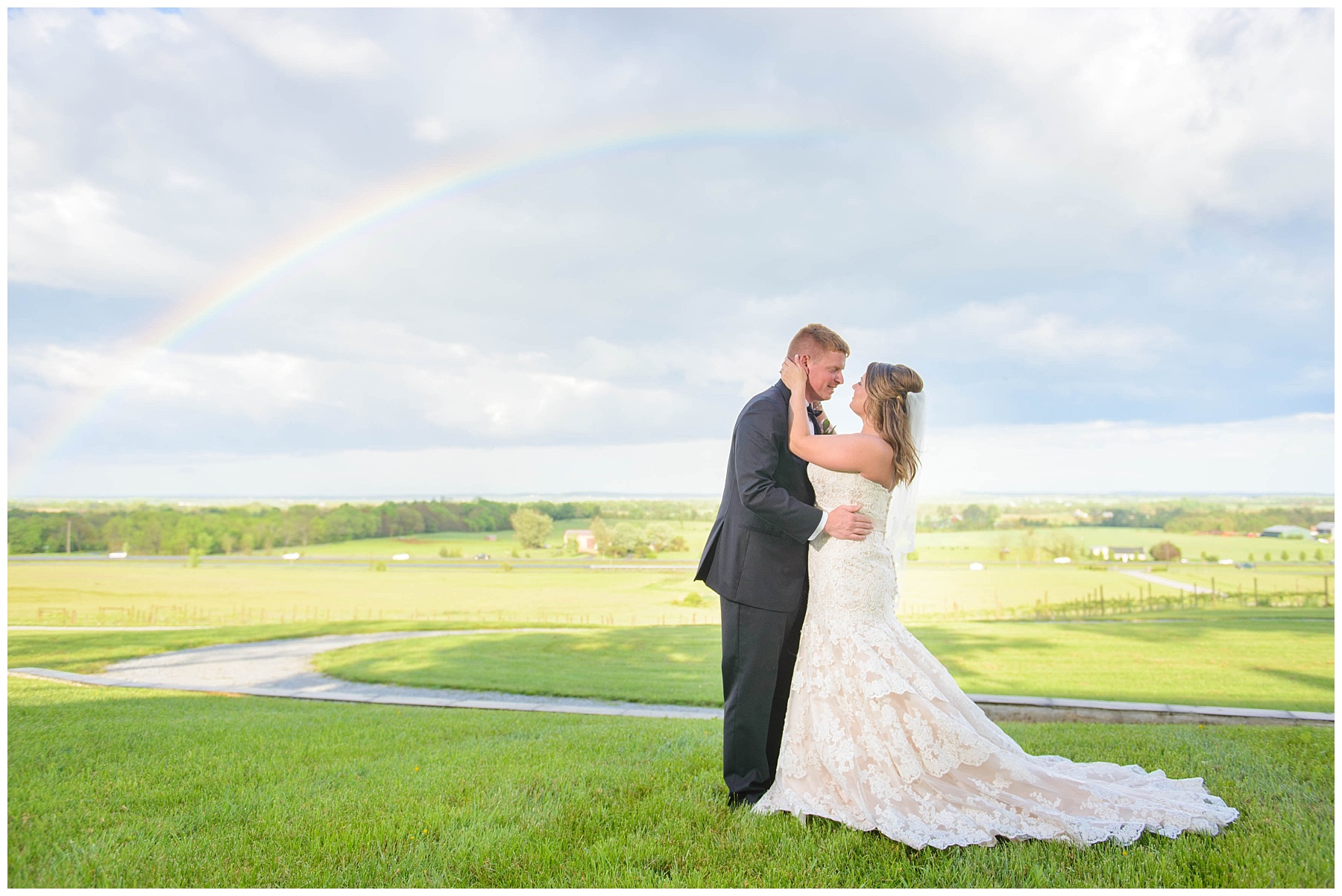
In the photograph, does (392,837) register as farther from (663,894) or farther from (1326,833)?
(1326,833)

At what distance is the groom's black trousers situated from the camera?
4430 millimetres

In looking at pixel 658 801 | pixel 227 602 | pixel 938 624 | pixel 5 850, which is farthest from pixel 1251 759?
pixel 227 602

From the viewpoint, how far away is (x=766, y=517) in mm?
4355

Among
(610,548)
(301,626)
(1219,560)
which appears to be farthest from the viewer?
(610,548)

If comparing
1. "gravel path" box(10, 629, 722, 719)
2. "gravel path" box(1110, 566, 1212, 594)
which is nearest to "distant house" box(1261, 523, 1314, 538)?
"gravel path" box(1110, 566, 1212, 594)

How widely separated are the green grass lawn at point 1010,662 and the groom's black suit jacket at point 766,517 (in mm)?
8684

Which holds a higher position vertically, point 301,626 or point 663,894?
point 663,894

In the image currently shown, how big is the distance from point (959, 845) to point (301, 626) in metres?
25.6

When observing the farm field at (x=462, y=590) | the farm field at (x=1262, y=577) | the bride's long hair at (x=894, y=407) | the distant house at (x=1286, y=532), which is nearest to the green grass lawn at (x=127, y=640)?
the farm field at (x=462, y=590)

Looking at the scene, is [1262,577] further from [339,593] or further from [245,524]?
[245,524]

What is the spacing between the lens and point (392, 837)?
3859 millimetres

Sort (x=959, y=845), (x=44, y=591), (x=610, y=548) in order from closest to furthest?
(x=959, y=845) → (x=44, y=591) → (x=610, y=548)

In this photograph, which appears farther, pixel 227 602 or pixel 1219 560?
pixel 227 602

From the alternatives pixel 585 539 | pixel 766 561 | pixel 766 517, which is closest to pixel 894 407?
pixel 766 517
